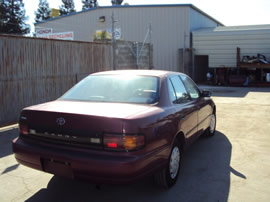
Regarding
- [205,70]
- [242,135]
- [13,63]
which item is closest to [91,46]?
[13,63]

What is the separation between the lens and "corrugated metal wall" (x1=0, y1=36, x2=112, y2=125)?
24.5 feet

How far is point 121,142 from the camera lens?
9.82 feet

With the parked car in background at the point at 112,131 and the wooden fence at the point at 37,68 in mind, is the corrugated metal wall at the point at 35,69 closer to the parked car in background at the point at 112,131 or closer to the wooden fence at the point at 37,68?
the wooden fence at the point at 37,68

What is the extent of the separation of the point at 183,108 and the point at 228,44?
58.5ft

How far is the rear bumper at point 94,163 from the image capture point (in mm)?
2941

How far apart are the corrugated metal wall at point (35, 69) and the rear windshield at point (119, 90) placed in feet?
13.2

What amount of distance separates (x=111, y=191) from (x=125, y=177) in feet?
2.89

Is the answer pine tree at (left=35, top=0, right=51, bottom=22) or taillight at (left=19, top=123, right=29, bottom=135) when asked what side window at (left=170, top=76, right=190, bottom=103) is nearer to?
taillight at (left=19, top=123, right=29, bottom=135)

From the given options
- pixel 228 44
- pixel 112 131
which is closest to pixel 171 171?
pixel 112 131

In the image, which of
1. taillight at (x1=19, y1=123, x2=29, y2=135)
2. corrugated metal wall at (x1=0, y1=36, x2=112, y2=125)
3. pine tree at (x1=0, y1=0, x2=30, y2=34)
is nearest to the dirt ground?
taillight at (x1=19, y1=123, x2=29, y2=135)

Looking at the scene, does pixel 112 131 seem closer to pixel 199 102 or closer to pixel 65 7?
pixel 199 102

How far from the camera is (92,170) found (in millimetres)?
2977

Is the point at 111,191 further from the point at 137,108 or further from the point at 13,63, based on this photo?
the point at 13,63

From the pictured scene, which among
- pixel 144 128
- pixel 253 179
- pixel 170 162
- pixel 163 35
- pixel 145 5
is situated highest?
pixel 145 5
